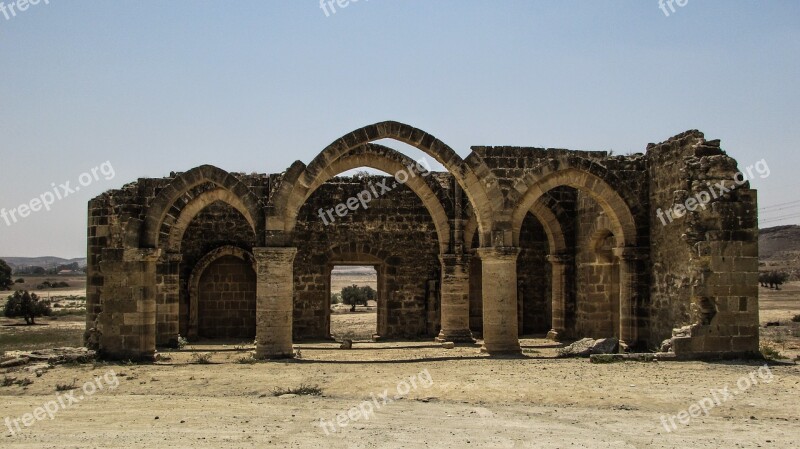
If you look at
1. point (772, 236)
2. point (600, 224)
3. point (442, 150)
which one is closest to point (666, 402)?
point (442, 150)

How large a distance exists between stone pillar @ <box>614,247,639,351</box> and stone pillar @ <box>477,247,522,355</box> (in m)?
2.53

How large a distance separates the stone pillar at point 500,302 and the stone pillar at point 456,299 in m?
2.77

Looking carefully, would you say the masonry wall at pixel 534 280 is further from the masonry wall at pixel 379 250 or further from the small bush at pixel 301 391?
the small bush at pixel 301 391

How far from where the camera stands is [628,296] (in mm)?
14711

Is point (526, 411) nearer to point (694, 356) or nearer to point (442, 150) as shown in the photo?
point (694, 356)

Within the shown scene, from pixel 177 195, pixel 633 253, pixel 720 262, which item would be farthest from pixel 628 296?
pixel 177 195

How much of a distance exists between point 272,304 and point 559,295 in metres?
7.72

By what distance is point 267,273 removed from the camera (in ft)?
43.4

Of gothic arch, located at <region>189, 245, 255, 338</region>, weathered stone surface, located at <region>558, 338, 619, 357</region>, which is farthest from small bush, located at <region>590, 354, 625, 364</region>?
gothic arch, located at <region>189, 245, 255, 338</region>

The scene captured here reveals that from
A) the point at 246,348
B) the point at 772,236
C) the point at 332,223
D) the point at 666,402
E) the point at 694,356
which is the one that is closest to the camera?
the point at 666,402

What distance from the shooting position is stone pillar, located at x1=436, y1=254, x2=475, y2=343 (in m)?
16.5

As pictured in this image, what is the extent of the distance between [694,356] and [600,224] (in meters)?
4.72

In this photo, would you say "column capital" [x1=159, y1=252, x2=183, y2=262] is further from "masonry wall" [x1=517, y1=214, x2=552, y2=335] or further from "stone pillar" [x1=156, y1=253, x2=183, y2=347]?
"masonry wall" [x1=517, y1=214, x2=552, y2=335]

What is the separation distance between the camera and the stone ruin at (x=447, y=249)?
12.3 meters
